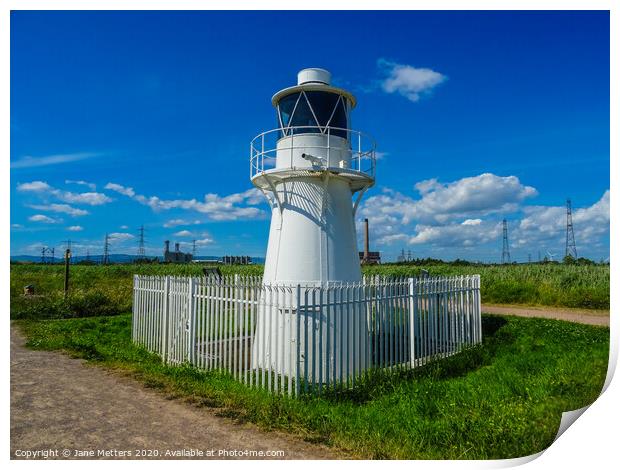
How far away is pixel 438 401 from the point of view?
555 cm

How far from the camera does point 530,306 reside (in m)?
18.5

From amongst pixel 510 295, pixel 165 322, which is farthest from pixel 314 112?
pixel 510 295

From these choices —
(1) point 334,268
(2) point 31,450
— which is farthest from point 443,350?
(2) point 31,450

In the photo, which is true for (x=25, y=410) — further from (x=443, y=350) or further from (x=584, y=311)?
(x=584, y=311)

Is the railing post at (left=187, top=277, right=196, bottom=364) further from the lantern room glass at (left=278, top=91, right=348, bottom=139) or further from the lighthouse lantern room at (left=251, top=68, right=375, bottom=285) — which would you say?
the lantern room glass at (left=278, top=91, right=348, bottom=139)

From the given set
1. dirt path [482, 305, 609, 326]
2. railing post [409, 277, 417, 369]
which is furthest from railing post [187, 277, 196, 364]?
dirt path [482, 305, 609, 326]

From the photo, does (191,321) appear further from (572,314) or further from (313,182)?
(572,314)

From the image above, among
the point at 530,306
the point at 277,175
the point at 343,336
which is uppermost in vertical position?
the point at 277,175

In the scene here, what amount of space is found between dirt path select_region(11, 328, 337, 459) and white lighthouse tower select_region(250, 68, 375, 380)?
3080 mm

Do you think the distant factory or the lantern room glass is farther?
the distant factory

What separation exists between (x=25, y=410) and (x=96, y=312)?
39.3 ft

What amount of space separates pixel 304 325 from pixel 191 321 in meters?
2.53

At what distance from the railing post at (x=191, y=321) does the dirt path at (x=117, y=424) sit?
1166 millimetres

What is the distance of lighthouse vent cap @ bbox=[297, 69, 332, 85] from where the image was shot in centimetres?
852
